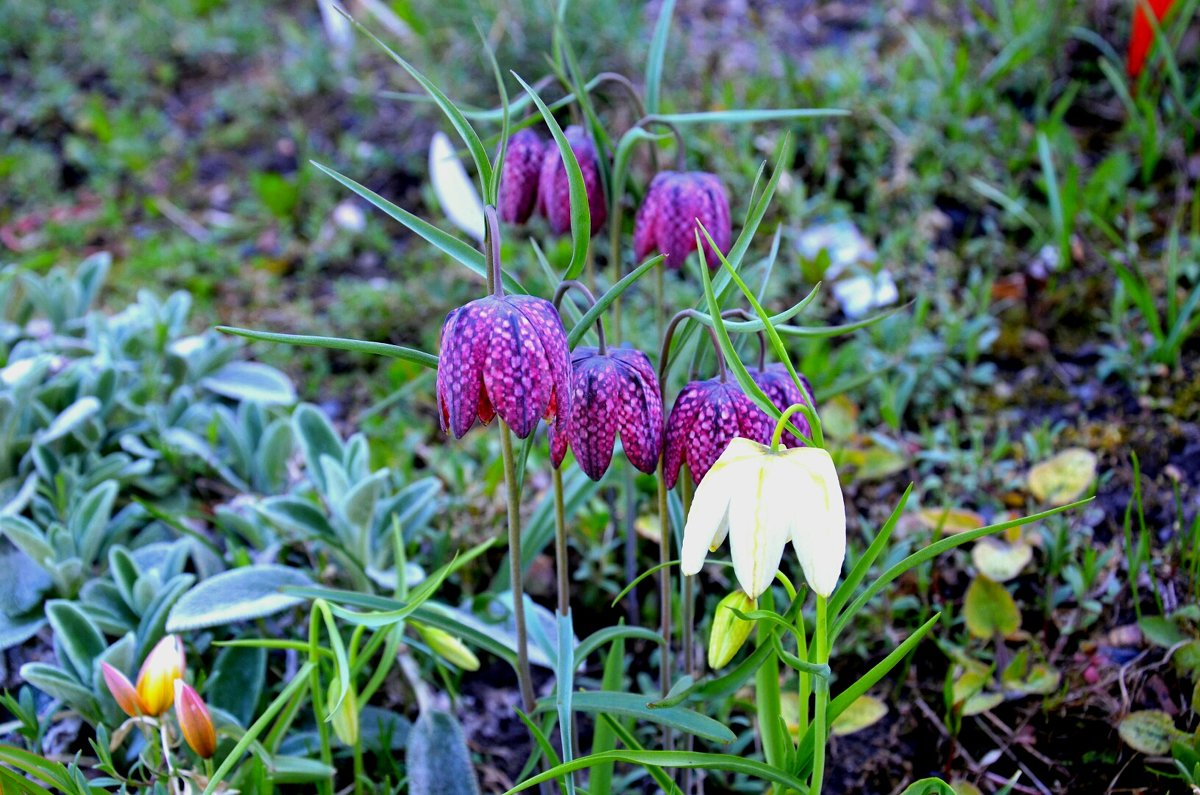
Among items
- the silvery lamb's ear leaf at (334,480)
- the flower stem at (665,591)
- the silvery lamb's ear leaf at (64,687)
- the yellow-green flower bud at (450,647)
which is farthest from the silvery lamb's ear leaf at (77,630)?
the flower stem at (665,591)

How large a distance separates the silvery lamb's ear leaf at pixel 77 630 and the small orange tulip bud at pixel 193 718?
0.31 metres

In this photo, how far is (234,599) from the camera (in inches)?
52.9

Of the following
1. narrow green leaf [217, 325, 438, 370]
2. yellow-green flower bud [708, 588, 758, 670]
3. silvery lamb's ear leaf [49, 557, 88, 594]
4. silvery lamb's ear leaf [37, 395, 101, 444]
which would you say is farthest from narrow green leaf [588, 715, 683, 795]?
silvery lamb's ear leaf [37, 395, 101, 444]

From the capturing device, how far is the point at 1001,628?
1.34m

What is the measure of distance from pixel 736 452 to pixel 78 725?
1.04m

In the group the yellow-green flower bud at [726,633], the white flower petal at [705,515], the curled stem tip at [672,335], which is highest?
the curled stem tip at [672,335]

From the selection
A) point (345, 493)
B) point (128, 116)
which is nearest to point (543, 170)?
point (345, 493)

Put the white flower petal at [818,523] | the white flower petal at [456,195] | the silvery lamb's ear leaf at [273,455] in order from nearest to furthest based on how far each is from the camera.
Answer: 1. the white flower petal at [818,523]
2. the silvery lamb's ear leaf at [273,455]
3. the white flower petal at [456,195]

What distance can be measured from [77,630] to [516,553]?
69cm

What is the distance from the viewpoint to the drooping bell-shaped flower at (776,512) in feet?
2.66

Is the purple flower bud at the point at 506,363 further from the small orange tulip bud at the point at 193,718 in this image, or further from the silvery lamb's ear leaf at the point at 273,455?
the silvery lamb's ear leaf at the point at 273,455

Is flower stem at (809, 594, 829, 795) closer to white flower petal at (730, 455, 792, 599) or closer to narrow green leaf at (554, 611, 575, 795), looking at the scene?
white flower petal at (730, 455, 792, 599)

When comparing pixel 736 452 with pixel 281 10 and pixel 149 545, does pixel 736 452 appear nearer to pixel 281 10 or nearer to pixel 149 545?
pixel 149 545

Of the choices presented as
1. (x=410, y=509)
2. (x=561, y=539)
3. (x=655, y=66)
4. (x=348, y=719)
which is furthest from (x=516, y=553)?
(x=655, y=66)
